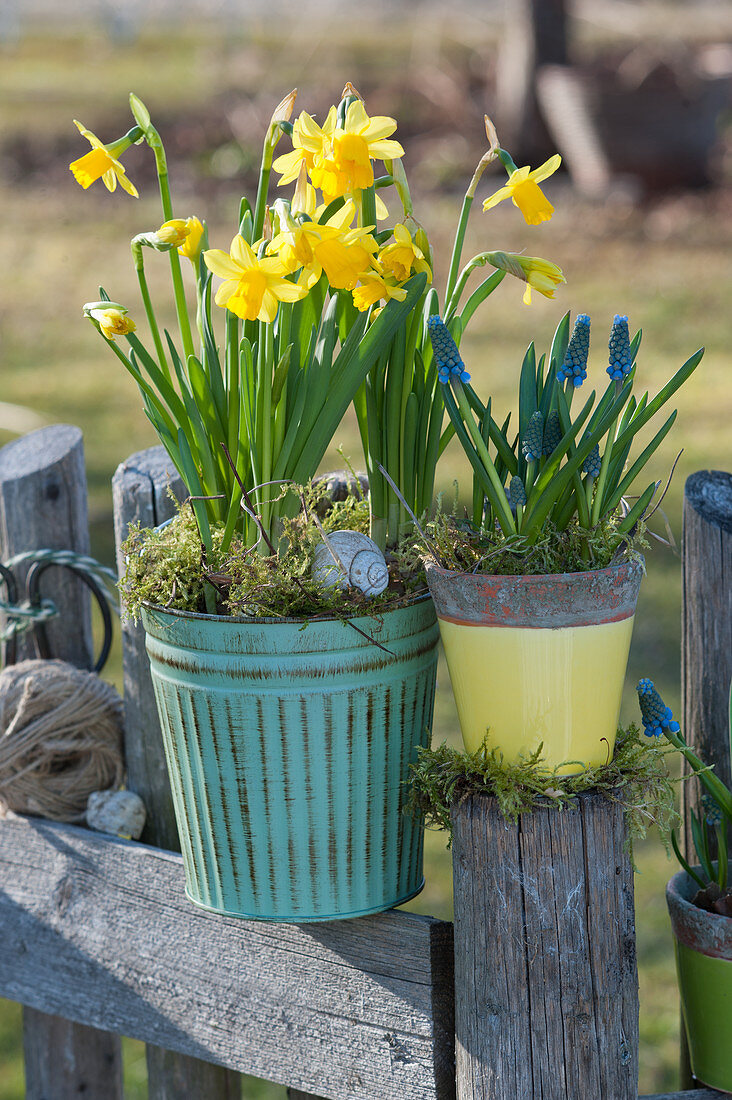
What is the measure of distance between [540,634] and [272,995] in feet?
1.91

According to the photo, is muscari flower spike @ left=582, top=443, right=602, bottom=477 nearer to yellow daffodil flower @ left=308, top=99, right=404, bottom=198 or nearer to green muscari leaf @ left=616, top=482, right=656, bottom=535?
green muscari leaf @ left=616, top=482, right=656, bottom=535

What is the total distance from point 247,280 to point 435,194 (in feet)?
22.8

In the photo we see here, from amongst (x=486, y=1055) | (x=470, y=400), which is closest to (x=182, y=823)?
(x=486, y=1055)

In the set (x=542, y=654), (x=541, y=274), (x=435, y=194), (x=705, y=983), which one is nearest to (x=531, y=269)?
(x=541, y=274)

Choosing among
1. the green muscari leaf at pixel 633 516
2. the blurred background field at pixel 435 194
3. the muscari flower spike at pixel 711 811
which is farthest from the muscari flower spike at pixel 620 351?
the blurred background field at pixel 435 194

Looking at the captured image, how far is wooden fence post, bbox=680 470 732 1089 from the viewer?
1.28 metres

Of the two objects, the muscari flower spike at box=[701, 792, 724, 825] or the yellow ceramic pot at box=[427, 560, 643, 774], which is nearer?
the yellow ceramic pot at box=[427, 560, 643, 774]

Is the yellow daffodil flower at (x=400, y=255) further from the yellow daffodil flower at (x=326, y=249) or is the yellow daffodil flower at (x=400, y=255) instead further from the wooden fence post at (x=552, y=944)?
the wooden fence post at (x=552, y=944)

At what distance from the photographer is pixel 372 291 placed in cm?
99

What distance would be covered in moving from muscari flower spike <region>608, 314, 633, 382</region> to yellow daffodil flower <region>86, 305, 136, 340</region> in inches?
16.2

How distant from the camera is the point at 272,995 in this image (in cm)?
129

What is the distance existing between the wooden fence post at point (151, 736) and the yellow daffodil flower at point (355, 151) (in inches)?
21.1

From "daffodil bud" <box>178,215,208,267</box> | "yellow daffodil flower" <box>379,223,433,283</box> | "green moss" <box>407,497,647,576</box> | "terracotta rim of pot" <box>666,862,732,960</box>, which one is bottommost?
"terracotta rim of pot" <box>666,862,732,960</box>

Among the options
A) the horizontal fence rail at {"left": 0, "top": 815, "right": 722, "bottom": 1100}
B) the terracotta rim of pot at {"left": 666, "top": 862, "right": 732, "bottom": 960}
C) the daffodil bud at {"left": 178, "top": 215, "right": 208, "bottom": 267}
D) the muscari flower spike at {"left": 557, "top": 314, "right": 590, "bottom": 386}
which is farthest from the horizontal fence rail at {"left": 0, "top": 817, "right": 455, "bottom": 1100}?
the daffodil bud at {"left": 178, "top": 215, "right": 208, "bottom": 267}
